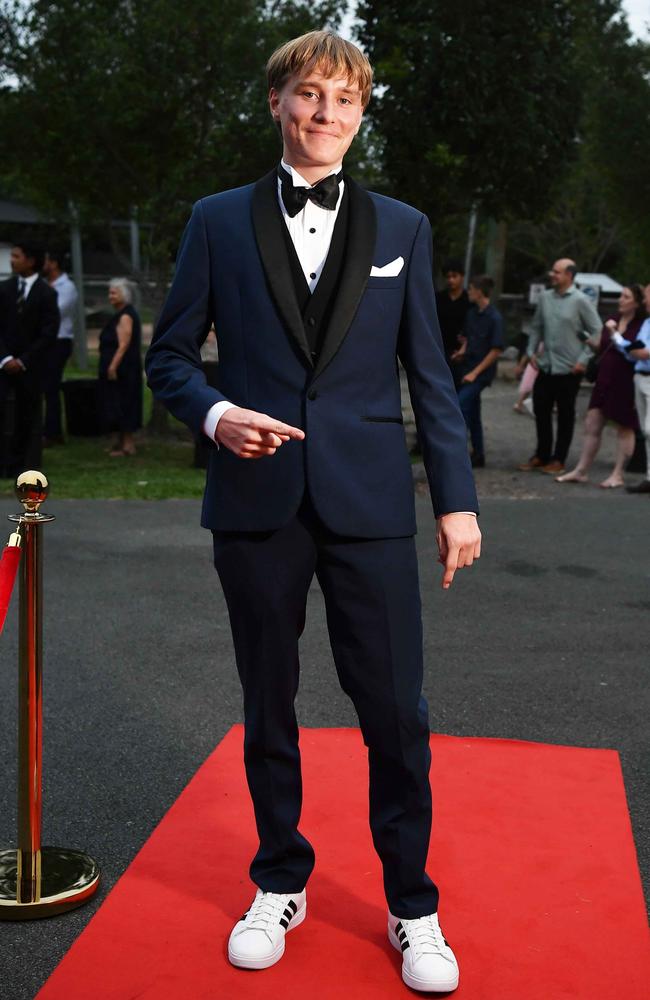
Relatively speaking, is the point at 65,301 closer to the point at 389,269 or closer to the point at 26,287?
the point at 26,287

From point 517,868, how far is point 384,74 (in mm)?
9119

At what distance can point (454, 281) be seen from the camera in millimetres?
11258

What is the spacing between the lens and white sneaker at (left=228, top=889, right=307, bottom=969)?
2916mm

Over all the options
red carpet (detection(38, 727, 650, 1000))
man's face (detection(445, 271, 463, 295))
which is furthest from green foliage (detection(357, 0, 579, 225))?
red carpet (detection(38, 727, 650, 1000))

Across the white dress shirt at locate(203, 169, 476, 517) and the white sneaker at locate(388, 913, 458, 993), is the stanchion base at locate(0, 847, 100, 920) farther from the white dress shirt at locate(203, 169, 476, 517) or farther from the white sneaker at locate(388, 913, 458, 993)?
the white dress shirt at locate(203, 169, 476, 517)

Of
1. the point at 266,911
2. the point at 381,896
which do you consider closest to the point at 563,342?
the point at 381,896

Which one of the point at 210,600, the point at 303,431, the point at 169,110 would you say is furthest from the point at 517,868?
the point at 169,110

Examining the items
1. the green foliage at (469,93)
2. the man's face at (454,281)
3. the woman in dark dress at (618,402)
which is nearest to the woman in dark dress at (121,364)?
the green foliage at (469,93)

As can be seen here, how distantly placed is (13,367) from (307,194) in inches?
316

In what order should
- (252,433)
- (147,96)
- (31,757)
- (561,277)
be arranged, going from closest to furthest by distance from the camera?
(252,433) → (31,757) → (561,277) → (147,96)

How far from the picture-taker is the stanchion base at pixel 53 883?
3.25 m

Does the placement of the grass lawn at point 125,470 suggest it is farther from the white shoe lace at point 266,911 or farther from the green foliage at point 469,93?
the white shoe lace at point 266,911

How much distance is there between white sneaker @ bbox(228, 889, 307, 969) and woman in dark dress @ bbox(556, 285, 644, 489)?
8042mm

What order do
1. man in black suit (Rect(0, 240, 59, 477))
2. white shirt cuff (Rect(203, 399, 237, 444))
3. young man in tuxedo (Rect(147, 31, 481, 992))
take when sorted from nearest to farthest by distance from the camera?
white shirt cuff (Rect(203, 399, 237, 444))
young man in tuxedo (Rect(147, 31, 481, 992))
man in black suit (Rect(0, 240, 59, 477))
